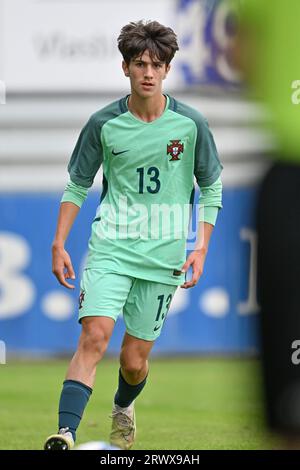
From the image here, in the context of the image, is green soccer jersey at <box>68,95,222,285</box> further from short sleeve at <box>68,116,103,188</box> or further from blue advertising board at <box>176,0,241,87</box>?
blue advertising board at <box>176,0,241,87</box>

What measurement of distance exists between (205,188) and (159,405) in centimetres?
227

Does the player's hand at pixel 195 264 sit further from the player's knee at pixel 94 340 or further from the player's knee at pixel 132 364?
the player's knee at pixel 132 364

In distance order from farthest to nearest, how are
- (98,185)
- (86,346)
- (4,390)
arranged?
(98,185)
(4,390)
(86,346)

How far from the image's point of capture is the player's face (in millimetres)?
3873

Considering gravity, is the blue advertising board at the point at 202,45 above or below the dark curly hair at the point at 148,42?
below

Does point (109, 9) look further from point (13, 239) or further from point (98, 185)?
point (13, 239)

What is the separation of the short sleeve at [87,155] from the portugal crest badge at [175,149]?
27 cm

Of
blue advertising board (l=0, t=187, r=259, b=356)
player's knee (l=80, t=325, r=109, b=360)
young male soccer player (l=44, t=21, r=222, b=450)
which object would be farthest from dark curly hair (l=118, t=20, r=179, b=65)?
blue advertising board (l=0, t=187, r=259, b=356)

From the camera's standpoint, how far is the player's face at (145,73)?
3.87 m

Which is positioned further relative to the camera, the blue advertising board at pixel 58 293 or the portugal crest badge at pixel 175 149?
the blue advertising board at pixel 58 293

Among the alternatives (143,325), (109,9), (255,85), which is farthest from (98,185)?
(255,85)

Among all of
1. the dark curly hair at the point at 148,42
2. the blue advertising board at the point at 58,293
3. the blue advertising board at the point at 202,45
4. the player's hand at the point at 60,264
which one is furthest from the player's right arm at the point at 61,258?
the blue advertising board at the point at 58,293

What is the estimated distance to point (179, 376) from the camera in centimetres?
722

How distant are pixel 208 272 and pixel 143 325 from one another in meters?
3.58
